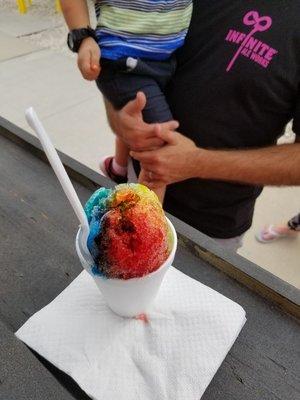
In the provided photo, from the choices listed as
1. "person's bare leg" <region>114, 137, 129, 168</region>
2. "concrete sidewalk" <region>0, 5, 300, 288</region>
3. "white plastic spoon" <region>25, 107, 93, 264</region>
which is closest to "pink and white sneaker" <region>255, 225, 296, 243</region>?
"concrete sidewalk" <region>0, 5, 300, 288</region>

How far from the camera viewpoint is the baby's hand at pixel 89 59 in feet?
2.21

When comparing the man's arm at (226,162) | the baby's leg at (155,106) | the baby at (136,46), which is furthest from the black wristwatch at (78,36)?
the man's arm at (226,162)

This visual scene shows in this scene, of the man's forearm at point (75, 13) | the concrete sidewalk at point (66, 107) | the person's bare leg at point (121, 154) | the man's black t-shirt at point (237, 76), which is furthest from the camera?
the concrete sidewalk at point (66, 107)

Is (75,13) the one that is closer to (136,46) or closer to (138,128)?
(136,46)

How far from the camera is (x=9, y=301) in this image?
0.49 meters

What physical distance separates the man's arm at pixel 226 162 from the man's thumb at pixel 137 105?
58 millimetres

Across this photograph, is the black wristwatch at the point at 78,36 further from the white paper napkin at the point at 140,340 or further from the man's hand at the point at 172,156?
the white paper napkin at the point at 140,340

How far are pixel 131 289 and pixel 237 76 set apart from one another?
18.5 inches

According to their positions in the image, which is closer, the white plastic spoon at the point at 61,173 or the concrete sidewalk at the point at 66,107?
the white plastic spoon at the point at 61,173

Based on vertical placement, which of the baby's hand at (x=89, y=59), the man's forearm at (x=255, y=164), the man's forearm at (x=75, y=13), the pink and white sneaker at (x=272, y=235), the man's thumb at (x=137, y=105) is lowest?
the pink and white sneaker at (x=272, y=235)

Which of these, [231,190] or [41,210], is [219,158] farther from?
[41,210]

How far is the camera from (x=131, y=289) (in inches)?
15.3

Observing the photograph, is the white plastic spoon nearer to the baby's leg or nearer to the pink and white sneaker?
the baby's leg

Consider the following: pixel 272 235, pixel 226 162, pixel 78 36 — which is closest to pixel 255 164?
pixel 226 162
